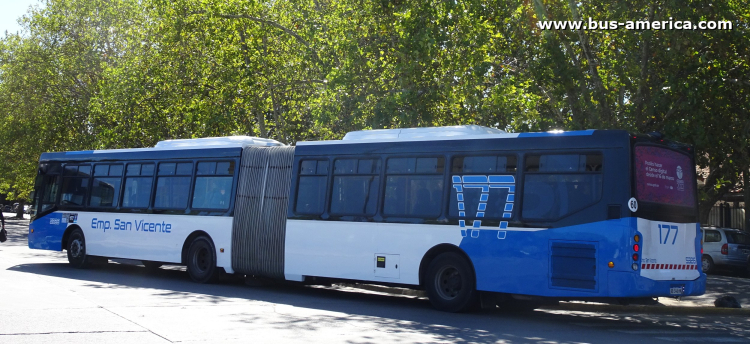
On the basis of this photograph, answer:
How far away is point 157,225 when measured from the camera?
57.1ft

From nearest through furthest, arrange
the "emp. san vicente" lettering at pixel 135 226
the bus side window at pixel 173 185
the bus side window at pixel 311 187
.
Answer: the bus side window at pixel 311 187 → the bus side window at pixel 173 185 → the "emp. san vicente" lettering at pixel 135 226

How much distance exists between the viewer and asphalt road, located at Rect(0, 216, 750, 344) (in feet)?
29.2

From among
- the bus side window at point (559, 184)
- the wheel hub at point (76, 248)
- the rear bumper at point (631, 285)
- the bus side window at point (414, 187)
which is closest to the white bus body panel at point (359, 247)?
the bus side window at point (414, 187)

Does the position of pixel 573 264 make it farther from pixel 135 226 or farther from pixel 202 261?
pixel 135 226

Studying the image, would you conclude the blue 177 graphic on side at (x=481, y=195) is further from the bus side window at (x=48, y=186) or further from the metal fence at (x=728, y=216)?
the metal fence at (x=728, y=216)

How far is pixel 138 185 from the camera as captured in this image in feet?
59.5

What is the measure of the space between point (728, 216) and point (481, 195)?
29528mm

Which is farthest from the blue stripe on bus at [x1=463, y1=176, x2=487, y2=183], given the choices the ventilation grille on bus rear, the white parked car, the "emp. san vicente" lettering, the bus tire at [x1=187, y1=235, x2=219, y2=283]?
the white parked car

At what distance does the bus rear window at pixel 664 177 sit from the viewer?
10.9 meters

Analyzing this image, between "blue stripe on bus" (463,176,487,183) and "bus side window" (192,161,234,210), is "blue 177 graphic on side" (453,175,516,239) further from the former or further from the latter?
"bus side window" (192,161,234,210)

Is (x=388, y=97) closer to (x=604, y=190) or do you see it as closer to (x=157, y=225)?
(x=157, y=225)

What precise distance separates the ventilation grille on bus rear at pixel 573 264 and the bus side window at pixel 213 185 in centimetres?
769

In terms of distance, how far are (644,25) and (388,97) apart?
6819 millimetres

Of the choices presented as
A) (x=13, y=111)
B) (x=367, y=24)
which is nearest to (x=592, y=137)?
(x=367, y=24)
